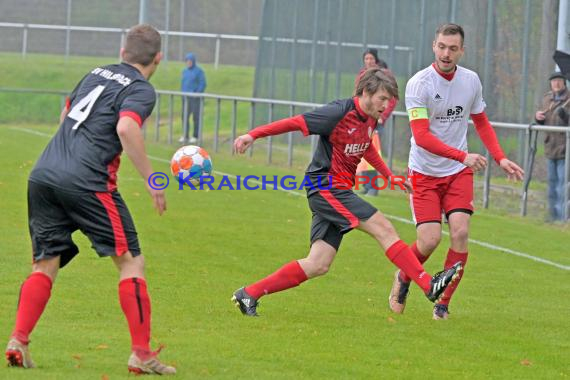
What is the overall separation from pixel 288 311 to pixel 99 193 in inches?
110

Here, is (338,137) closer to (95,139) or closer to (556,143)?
(95,139)

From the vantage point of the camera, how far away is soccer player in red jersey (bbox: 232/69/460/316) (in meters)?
8.76

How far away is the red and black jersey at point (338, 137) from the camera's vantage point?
8.76m

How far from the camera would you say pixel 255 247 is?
13047 mm

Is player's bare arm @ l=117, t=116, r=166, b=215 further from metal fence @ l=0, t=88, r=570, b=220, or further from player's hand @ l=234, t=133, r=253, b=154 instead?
metal fence @ l=0, t=88, r=570, b=220

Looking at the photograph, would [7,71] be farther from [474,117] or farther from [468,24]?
[474,117]

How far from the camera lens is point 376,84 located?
8.77 m

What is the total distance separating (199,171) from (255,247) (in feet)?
7.90

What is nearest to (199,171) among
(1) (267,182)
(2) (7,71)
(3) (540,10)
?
(1) (267,182)

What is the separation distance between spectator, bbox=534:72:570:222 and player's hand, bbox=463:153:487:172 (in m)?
7.95

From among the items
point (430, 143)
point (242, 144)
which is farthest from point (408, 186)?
point (242, 144)

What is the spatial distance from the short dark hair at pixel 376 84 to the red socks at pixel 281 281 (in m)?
1.30

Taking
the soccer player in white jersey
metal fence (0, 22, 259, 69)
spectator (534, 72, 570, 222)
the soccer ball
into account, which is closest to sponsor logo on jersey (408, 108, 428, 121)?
the soccer player in white jersey

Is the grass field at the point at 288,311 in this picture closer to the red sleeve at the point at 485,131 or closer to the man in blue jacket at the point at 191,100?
the red sleeve at the point at 485,131
